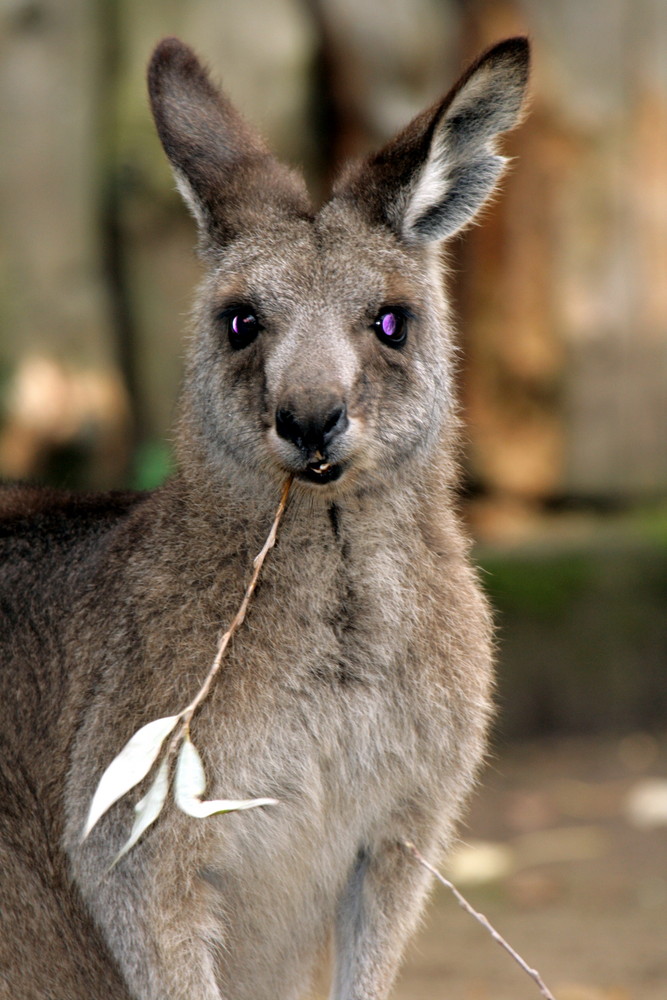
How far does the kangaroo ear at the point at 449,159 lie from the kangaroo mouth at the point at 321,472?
0.80m

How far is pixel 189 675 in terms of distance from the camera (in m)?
3.83

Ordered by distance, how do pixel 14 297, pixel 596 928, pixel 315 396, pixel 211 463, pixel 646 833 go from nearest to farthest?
pixel 315 396 → pixel 211 463 → pixel 596 928 → pixel 646 833 → pixel 14 297

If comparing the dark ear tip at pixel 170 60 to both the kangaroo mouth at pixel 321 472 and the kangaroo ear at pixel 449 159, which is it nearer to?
the kangaroo ear at pixel 449 159

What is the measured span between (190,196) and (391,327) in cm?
70

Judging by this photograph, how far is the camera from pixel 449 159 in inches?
161

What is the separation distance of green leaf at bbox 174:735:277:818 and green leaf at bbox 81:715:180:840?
77 mm

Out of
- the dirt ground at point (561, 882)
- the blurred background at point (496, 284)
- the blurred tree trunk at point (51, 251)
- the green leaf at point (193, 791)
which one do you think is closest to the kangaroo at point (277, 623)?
the green leaf at point (193, 791)

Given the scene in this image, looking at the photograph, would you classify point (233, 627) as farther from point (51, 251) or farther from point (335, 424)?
point (51, 251)

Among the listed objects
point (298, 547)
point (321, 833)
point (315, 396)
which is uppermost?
point (315, 396)

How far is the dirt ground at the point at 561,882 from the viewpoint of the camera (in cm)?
634

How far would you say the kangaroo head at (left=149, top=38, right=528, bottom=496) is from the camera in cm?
374

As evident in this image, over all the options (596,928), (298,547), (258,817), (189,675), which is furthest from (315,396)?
(596,928)

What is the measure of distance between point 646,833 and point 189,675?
15.0 ft

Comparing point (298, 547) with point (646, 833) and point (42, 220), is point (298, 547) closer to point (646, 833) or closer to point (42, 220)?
point (646, 833)
